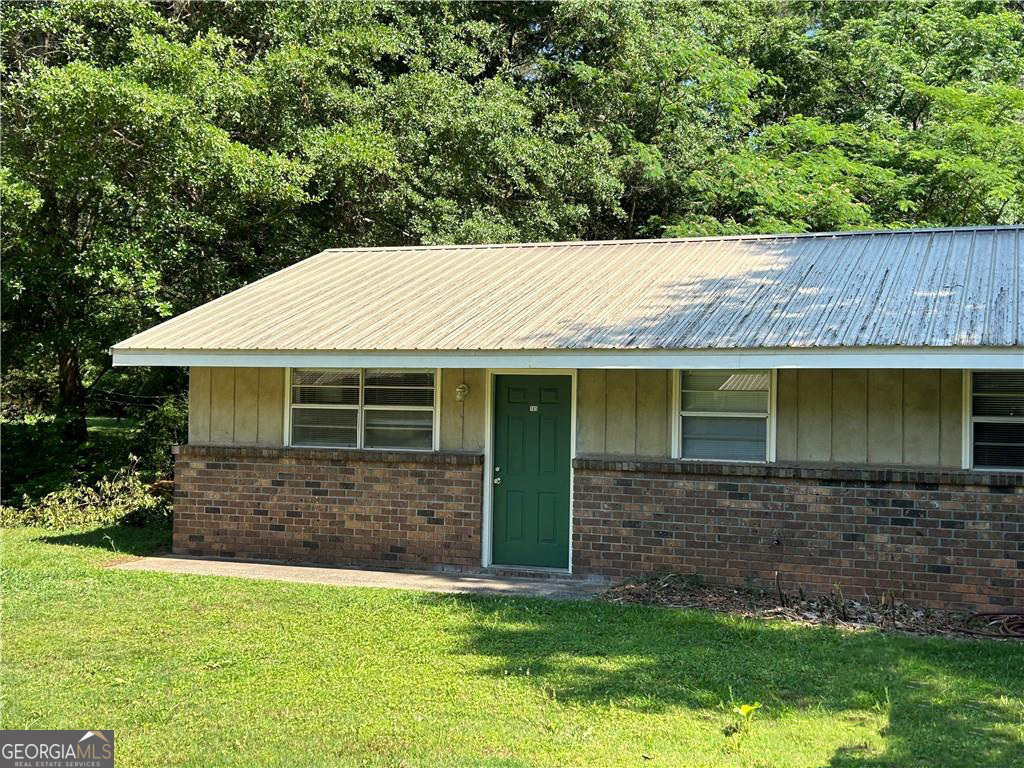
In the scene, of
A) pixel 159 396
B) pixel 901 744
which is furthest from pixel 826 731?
pixel 159 396

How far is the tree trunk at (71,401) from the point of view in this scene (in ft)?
62.5

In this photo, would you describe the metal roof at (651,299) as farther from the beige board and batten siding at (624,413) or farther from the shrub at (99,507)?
the shrub at (99,507)

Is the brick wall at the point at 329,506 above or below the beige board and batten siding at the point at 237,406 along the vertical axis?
below

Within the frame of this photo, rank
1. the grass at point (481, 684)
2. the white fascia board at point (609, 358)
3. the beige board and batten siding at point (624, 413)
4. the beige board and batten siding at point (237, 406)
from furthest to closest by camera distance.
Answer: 1. the beige board and batten siding at point (237, 406)
2. the beige board and batten siding at point (624, 413)
3. the white fascia board at point (609, 358)
4. the grass at point (481, 684)

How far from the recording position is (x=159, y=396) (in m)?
21.4

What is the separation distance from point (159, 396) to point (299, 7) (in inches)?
333

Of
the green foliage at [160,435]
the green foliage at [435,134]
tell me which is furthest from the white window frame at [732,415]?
the green foliage at [160,435]

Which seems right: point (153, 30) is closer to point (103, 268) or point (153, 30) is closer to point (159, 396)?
point (103, 268)

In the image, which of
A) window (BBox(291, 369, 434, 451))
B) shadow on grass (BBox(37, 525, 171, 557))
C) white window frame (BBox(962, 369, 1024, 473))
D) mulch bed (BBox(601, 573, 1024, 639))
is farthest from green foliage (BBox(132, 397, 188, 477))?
white window frame (BBox(962, 369, 1024, 473))

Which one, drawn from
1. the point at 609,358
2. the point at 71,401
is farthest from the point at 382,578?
the point at 71,401

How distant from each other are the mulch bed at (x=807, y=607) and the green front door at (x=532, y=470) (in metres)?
1.28

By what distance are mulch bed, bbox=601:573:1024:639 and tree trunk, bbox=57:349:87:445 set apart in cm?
1297

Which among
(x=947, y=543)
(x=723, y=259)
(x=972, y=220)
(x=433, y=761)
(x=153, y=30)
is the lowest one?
(x=433, y=761)

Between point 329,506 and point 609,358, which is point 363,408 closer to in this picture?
point 329,506
